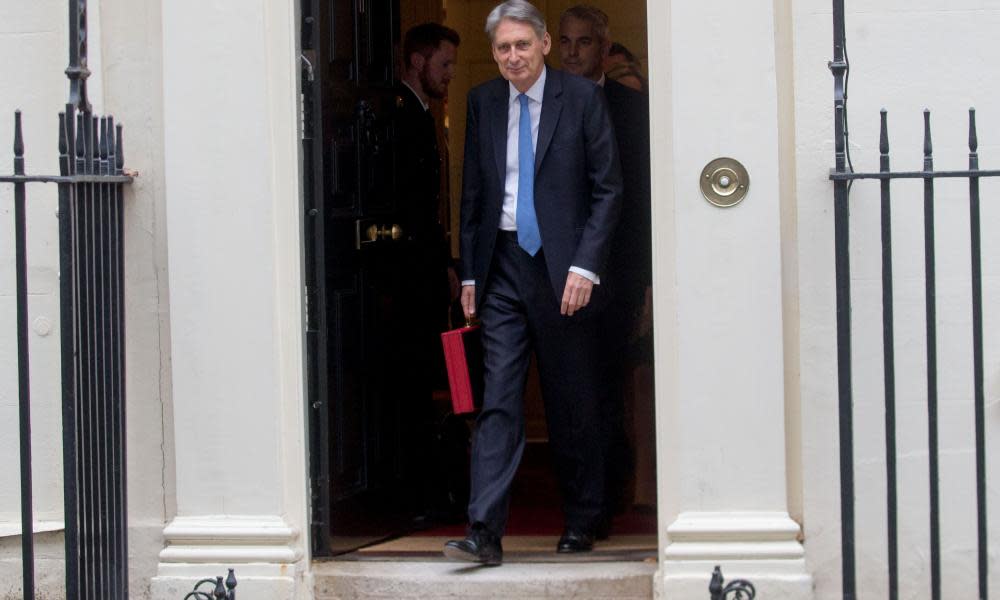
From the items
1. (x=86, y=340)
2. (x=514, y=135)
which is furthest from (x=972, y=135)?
(x=86, y=340)

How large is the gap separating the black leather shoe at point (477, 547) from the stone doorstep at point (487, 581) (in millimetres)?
65

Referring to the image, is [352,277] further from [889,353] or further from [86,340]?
[889,353]

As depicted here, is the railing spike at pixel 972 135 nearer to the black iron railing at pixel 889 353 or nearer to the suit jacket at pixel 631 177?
the black iron railing at pixel 889 353

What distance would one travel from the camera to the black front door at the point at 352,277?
548 centimetres

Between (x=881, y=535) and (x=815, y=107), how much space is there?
4.59ft

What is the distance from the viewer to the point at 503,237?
18.5ft

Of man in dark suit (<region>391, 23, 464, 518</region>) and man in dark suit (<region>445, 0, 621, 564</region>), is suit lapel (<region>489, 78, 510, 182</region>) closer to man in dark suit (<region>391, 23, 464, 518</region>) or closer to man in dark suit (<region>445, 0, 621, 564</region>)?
man in dark suit (<region>445, 0, 621, 564</region>)

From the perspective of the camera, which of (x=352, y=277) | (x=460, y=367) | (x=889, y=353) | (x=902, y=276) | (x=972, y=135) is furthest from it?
(x=352, y=277)

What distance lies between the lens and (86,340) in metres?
5.00

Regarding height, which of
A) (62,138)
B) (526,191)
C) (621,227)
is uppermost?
(62,138)

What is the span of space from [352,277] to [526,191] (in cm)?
72

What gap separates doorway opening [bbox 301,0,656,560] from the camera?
18.0 ft

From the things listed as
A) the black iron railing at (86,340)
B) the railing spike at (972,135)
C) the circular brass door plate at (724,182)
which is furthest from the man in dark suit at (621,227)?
the black iron railing at (86,340)

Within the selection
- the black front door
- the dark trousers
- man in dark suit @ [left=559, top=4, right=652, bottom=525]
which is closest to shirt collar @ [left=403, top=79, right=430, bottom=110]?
the black front door
